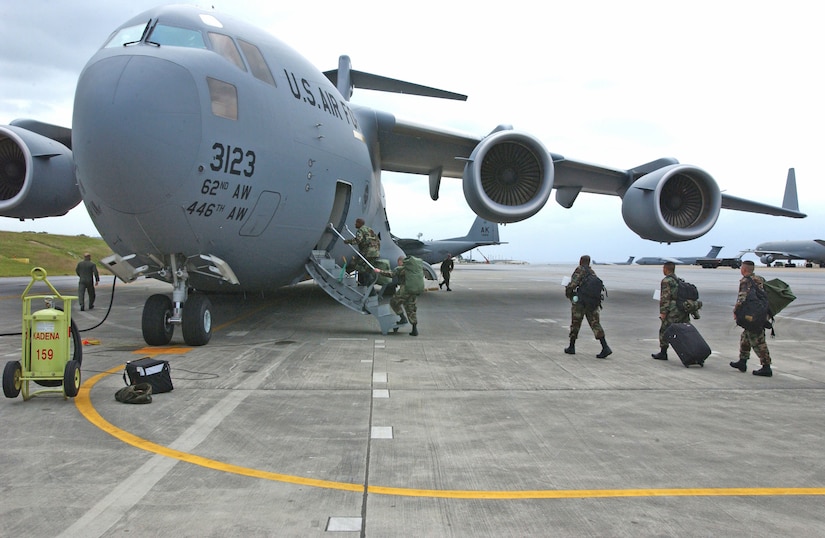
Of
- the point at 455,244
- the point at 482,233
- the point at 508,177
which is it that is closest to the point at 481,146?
the point at 508,177

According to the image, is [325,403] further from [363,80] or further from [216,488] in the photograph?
[363,80]

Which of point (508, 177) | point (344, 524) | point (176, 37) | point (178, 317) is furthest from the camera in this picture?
point (508, 177)

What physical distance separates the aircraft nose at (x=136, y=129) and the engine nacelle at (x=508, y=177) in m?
6.88

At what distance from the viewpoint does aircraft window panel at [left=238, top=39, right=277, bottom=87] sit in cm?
883

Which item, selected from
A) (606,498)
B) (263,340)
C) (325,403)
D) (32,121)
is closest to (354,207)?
(263,340)

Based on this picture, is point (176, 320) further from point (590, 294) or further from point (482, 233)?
point (482, 233)

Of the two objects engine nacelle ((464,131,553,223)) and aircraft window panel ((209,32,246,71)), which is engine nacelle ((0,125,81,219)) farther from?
engine nacelle ((464,131,553,223))

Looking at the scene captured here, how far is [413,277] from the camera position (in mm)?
9883

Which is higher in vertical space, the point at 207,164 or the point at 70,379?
the point at 207,164

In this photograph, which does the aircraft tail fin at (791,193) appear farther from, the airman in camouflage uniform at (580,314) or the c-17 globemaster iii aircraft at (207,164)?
the airman in camouflage uniform at (580,314)

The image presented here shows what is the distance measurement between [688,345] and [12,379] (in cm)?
727

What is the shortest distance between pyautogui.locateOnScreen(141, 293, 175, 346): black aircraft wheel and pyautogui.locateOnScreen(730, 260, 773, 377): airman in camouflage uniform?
24.4 ft

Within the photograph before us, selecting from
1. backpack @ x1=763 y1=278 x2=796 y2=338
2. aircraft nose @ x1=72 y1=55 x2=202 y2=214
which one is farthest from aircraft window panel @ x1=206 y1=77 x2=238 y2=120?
backpack @ x1=763 y1=278 x2=796 y2=338

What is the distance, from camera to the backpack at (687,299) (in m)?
7.90
